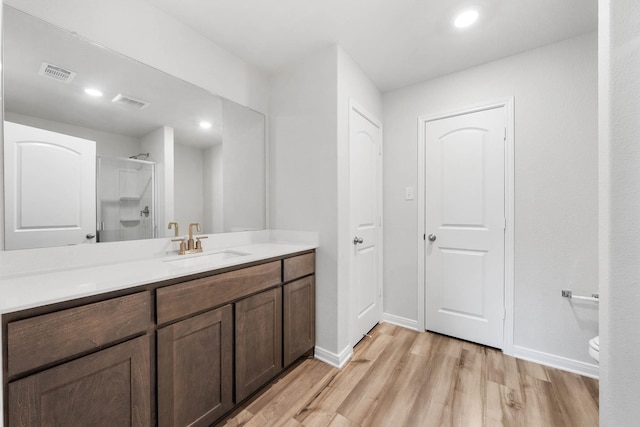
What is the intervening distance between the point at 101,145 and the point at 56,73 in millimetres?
367

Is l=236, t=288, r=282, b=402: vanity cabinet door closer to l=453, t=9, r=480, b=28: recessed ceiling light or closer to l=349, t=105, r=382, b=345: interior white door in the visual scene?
l=349, t=105, r=382, b=345: interior white door

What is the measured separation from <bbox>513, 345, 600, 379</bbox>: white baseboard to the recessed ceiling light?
2477 mm

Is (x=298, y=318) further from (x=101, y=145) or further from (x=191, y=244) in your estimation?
(x=101, y=145)

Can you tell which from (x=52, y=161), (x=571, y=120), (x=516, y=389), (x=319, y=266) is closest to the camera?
(x=52, y=161)

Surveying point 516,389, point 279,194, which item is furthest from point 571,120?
point 279,194

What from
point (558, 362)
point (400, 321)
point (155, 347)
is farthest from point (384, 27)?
point (558, 362)

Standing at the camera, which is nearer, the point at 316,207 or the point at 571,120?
the point at 571,120

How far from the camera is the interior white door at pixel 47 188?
1.13 meters

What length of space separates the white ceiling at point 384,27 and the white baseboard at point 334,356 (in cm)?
240

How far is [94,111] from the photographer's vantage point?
4.50 ft

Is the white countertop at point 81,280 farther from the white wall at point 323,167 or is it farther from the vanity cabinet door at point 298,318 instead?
the white wall at point 323,167

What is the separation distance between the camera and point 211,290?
1.26 meters

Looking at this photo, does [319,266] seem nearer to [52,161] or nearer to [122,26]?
[52,161]

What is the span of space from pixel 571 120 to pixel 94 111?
124 inches
